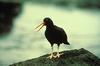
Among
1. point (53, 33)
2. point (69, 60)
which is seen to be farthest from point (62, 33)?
point (69, 60)

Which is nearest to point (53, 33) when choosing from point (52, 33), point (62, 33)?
point (52, 33)

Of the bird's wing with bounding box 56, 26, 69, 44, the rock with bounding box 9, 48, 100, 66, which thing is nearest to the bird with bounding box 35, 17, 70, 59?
the bird's wing with bounding box 56, 26, 69, 44

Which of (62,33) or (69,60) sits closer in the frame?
(69,60)

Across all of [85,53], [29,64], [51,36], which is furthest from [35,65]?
[85,53]

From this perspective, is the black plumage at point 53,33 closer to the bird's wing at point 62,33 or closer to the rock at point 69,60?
the bird's wing at point 62,33

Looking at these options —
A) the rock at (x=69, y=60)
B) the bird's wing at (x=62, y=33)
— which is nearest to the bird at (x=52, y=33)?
the bird's wing at (x=62, y=33)

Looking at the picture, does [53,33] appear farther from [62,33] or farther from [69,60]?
[69,60]

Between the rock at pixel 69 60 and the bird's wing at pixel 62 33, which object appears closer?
the rock at pixel 69 60

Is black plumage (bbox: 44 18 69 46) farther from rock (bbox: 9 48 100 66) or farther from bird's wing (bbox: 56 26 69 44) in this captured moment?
rock (bbox: 9 48 100 66)

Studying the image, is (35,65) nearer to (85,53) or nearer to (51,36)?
(51,36)

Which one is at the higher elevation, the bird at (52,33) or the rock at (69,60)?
the bird at (52,33)

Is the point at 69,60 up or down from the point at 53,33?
down

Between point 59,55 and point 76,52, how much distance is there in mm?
350

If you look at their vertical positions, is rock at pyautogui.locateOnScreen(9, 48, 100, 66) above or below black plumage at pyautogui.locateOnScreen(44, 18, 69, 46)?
below
